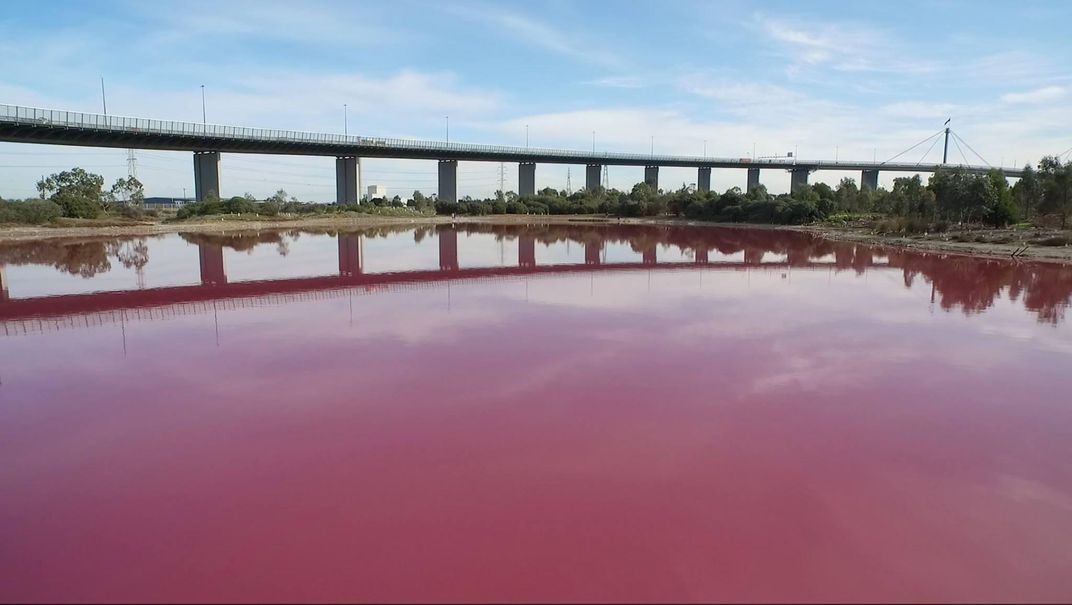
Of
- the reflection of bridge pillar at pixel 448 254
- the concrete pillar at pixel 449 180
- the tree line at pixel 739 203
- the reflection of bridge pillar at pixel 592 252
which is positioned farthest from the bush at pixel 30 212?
the concrete pillar at pixel 449 180

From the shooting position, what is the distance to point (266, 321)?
15.2m

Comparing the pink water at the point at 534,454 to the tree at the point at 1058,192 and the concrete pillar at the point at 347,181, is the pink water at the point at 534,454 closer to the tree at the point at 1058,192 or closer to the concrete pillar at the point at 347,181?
the tree at the point at 1058,192

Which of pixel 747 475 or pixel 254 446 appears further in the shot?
pixel 254 446

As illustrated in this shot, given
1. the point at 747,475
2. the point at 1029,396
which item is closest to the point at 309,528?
the point at 747,475

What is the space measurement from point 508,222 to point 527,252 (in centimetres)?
4195

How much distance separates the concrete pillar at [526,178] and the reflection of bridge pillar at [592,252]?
5582 cm

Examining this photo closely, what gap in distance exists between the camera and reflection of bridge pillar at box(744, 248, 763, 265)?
30.1 metres

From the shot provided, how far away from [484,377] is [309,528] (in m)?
4.80

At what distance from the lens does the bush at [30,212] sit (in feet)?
153

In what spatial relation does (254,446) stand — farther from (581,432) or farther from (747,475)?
(747,475)

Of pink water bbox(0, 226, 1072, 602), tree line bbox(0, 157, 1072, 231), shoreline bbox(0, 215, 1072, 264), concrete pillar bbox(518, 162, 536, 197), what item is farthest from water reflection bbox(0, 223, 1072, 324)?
concrete pillar bbox(518, 162, 536, 197)

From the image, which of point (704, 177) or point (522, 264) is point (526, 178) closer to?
point (704, 177)

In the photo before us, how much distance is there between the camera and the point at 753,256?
3297 cm

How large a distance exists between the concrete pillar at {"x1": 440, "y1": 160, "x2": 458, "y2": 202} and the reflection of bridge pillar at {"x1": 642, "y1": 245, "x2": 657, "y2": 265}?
5461cm
